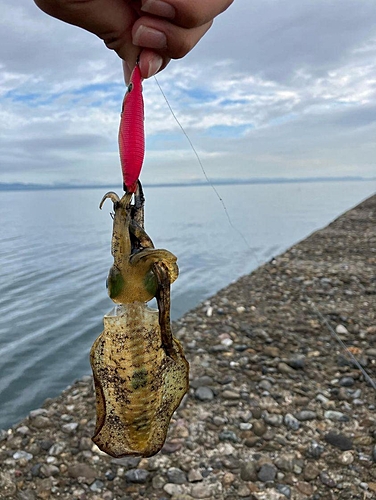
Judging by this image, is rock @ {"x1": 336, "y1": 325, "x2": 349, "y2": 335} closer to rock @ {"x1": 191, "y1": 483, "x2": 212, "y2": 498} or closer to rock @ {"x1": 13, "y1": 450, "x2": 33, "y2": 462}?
rock @ {"x1": 191, "y1": 483, "x2": 212, "y2": 498}

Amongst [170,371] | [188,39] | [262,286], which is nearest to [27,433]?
[170,371]

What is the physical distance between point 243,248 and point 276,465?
12.9 m

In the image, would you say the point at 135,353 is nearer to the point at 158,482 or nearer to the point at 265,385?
the point at 158,482

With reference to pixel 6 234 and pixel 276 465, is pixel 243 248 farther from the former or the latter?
pixel 276 465

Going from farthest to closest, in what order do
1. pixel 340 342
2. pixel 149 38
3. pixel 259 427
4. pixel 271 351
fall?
pixel 340 342 → pixel 271 351 → pixel 259 427 → pixel 149 38

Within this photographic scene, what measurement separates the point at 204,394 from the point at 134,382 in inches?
142

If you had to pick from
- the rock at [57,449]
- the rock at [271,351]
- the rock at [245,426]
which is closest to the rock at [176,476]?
the rock at [245,426]

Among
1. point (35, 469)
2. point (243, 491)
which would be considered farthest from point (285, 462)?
point (35, 469)

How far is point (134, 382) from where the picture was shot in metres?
1.98

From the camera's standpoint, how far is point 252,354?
21.1ft

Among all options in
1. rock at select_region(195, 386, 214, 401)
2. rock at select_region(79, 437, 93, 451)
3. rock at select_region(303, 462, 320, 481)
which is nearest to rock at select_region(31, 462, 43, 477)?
rock at select_region(79, 437, 93, 451)

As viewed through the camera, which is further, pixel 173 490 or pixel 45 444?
pixel 45 444

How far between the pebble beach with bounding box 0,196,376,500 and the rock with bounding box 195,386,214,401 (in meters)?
0.01

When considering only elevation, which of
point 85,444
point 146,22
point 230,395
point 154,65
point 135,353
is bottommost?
point 85,444
